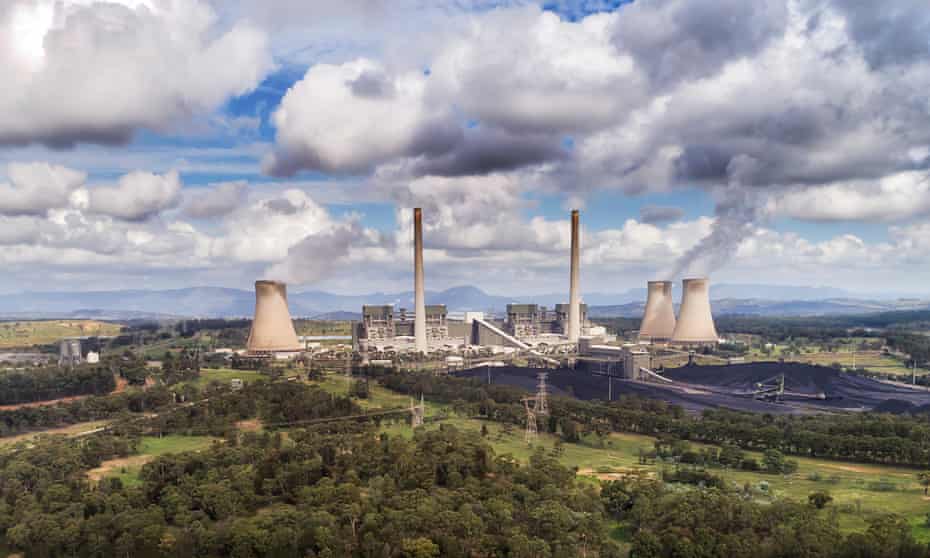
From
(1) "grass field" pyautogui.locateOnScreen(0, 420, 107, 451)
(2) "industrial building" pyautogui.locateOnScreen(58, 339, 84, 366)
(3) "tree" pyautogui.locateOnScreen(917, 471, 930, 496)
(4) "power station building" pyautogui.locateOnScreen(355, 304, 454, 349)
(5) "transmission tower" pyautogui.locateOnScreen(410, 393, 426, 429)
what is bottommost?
(1) "grass field" pyautogui.locateOnScreen(0, 420, 107, 451)

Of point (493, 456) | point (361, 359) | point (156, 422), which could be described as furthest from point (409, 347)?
point (493, 456)

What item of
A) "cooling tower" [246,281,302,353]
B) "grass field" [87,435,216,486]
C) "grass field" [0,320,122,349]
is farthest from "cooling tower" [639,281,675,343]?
"grass field" [0,320,122,349]

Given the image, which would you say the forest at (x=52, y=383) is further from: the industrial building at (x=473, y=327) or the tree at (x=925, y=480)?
the tree at (x=925, y=480)

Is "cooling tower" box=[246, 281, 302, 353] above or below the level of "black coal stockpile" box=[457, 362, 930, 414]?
above

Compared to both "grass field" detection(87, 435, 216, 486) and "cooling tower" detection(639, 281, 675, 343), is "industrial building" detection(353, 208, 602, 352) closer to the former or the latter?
"cooling tower" detection(639, 281, 675, 343)

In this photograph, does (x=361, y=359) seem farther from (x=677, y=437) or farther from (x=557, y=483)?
(x=557, y=483)

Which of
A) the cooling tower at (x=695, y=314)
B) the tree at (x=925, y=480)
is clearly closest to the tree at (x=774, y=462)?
the tree at (x=925, y=480)
